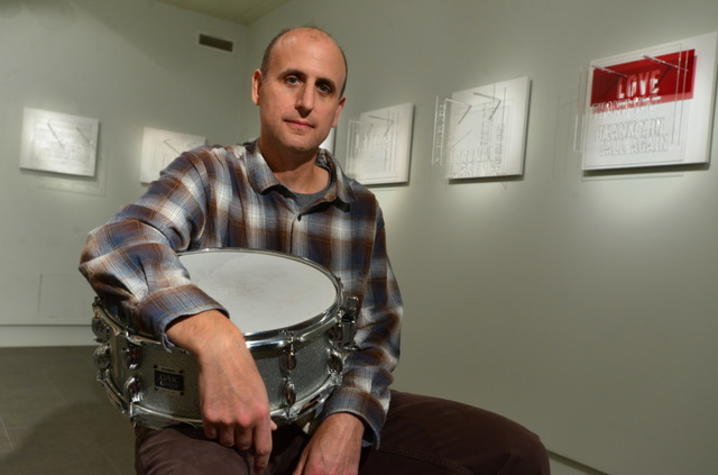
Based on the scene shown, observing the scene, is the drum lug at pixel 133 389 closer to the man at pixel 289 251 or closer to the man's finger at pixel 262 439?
the man at pixel 289 251

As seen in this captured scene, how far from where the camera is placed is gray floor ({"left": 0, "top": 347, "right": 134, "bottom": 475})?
2525mm

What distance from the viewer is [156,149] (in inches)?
219

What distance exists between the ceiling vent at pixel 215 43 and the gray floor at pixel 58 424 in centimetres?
344

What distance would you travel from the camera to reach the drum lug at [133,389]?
916mm

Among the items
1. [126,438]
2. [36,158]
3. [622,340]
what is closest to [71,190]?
[36,158]

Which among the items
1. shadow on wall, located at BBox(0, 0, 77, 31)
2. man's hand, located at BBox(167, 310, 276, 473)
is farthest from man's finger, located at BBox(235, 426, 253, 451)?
shadow on wall, located at BBox(0, 0, 77, 31)

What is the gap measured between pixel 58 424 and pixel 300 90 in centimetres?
259

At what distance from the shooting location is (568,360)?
8.99 feet

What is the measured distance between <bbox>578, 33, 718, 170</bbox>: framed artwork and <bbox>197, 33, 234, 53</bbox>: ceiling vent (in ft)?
14.3

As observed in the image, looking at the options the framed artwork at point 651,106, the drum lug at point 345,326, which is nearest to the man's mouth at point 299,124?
the drum lug at point 345,326

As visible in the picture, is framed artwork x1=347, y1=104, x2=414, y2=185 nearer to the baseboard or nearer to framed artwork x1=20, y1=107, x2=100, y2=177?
framed artwork x1=20, y1=107, x2=100, y2=177

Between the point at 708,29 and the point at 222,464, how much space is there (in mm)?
2474

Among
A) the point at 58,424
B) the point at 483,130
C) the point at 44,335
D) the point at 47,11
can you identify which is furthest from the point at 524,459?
the point at 47,11

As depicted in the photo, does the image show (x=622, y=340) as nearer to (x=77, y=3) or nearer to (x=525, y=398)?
(x=525, y=398)
